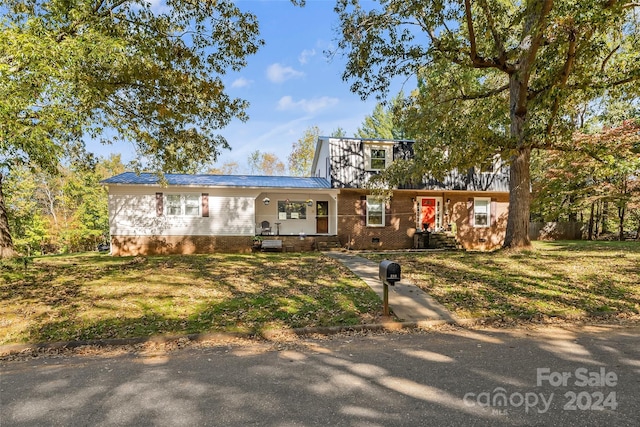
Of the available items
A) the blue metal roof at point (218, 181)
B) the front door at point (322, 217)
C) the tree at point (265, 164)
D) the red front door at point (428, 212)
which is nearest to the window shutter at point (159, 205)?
the blue metal roof at point (218, 181)

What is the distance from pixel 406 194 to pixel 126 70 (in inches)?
A: 536

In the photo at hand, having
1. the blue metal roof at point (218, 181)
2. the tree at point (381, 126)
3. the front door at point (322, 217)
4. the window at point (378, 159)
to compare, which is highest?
the tree at point (381, 126)

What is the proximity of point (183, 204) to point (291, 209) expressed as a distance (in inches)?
223

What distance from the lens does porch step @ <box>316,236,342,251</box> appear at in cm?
1612

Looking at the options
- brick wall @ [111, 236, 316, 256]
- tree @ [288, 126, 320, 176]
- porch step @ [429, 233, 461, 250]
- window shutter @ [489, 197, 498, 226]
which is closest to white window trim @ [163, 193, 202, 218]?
brick wall @ [111, 236, 316, 256]

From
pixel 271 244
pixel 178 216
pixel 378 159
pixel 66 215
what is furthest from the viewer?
pixel 66 215

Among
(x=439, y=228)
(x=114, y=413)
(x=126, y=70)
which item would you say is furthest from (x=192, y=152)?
(x=439, y=228)

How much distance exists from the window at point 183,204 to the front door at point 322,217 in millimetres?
6451

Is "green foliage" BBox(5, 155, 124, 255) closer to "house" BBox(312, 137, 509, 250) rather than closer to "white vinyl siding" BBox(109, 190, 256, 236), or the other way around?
"white vinyl siding" BBox(109, 190, 256, 236)

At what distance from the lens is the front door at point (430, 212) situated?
18.2 m

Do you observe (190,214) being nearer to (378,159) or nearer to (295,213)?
(295,213)

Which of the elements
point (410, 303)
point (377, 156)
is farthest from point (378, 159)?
point (410, 303)

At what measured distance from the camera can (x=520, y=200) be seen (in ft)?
37.0

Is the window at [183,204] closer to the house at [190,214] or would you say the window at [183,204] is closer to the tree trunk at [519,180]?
the house at [190,214]
